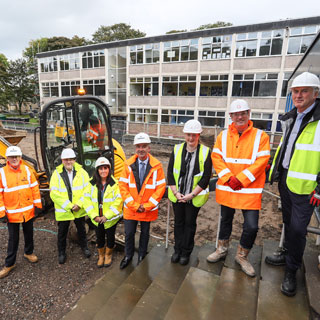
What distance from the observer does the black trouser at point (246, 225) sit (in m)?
2.69

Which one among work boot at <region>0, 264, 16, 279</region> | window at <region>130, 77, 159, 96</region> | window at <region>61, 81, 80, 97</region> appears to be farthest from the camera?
window at <region>61, 81, 80, 97</region>

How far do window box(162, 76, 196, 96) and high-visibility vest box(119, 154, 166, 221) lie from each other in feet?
57.7

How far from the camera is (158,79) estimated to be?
2072cm

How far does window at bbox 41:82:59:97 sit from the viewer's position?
27953mm

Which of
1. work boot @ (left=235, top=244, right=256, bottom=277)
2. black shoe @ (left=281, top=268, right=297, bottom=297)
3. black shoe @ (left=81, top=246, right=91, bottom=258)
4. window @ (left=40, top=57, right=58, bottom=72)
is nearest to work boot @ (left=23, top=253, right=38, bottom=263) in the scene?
black shoe @ (left=81, top=246, right=91, bottom=258)

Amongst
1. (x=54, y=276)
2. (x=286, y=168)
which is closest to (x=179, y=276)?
(x=286, y=168)

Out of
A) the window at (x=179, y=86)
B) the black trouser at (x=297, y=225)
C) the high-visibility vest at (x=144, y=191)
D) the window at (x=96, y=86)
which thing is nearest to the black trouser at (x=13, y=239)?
the high-visibility vest at (x=144, y=191)

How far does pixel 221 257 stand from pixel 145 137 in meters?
1.99

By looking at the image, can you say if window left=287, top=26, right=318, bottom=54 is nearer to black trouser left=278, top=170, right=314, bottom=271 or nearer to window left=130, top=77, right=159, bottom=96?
window left=130, top=77, right=159, bottom=96

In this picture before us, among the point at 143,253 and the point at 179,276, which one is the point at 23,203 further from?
the point at 179,276

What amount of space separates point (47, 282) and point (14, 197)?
4.88 feet

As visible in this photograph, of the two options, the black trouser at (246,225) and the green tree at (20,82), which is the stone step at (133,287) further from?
the green tree at (20,82)

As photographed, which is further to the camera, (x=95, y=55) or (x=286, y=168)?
(x=95, y=55)

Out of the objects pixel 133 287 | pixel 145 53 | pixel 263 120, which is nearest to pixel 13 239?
pixel 133 287
